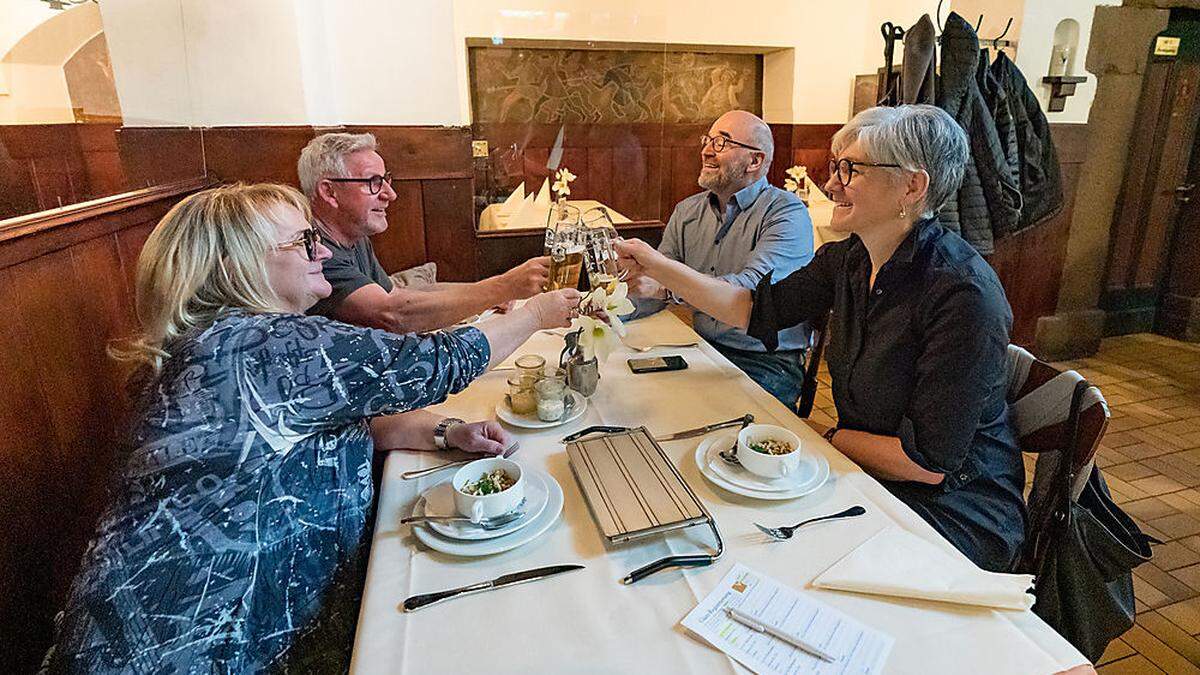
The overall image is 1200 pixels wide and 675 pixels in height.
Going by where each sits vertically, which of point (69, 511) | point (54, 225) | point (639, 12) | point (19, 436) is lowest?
point (69, 511)

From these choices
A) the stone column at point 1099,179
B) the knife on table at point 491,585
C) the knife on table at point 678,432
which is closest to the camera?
the knife on table at point 491,585

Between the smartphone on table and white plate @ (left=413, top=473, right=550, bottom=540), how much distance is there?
0.61 metres

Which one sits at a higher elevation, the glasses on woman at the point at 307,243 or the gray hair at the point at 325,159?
the gray hair at the point at 325,159

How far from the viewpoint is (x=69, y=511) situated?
132 cm

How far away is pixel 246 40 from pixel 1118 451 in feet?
12.6

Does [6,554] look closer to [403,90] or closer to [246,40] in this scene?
[246,40]

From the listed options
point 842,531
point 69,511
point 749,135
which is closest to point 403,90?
point 749,135

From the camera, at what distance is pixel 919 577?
0.91 metres

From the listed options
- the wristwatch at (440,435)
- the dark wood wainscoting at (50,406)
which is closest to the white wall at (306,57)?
the dark wood wainscoting at (50,406)

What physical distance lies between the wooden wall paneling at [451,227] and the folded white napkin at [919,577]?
2282mm

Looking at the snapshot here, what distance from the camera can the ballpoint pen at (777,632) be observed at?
81 cm

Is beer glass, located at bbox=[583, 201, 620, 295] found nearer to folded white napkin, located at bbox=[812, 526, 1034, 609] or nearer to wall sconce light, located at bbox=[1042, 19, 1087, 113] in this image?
folded white napkin, located at bbox=[812, 526, 1034, 609]

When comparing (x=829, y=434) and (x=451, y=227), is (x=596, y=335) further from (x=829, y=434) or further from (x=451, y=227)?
(x=451, y=227)

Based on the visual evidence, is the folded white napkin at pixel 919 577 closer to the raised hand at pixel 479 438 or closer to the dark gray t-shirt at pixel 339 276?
the raised hand at pixel 479 438
